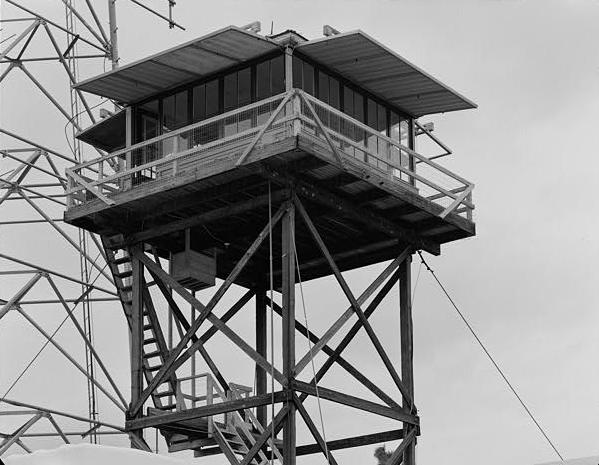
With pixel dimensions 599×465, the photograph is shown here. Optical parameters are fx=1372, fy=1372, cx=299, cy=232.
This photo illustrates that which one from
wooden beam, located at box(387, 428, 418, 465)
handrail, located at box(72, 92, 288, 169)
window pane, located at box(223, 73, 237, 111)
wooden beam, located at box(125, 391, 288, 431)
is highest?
window pane, located at box(223, 73, 237, 111)

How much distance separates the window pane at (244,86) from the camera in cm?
3550

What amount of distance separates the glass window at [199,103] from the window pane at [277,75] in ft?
7.34

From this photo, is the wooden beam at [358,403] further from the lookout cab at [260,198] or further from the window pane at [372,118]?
the window pane at [372,118]

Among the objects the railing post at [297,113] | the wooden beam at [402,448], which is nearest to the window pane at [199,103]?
the railing post at [297,113]

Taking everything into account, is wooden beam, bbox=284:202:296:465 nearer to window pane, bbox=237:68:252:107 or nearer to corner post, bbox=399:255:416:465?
window pane, bbox=237:68:252:107

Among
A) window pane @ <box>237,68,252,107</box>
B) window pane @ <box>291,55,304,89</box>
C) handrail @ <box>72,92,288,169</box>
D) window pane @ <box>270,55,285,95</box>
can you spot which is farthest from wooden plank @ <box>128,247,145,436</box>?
window pane @ <box>291,55,304,89</box>

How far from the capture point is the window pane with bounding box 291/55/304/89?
35.1 m

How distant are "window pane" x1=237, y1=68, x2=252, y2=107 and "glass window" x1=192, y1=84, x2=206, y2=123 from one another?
119 cm

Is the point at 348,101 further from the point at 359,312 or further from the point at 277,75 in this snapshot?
the point at 359,312

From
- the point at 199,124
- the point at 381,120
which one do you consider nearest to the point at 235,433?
the point at 199,124

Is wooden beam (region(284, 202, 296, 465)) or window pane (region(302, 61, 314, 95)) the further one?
window pane (region(302, 61, 314, 95))

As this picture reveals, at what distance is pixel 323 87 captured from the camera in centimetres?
3594

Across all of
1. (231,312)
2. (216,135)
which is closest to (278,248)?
(231,312)

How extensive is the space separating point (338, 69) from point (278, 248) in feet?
18.9
